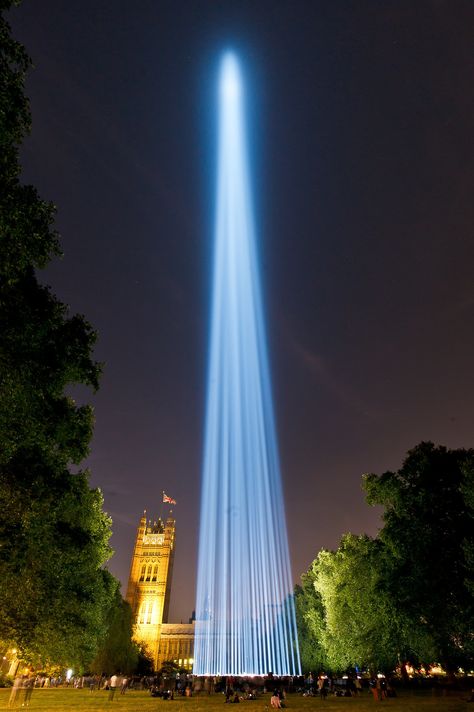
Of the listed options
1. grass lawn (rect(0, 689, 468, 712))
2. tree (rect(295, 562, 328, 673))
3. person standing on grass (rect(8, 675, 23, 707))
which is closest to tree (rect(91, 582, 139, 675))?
tree (rect(295, 562, 328, 673))

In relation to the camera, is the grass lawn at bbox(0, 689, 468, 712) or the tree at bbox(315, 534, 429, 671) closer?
the grass lawn at bbox(0, 689, 468, 712)

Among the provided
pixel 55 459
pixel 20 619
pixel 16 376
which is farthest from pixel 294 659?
pixel 16 376

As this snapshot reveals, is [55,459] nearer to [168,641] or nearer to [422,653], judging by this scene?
[422,653]

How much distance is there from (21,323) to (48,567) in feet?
42.6

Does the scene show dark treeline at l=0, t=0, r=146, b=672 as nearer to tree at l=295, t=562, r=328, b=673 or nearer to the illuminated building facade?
tree at l=295, t=562, r=328, b=673

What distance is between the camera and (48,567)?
20.4 metres

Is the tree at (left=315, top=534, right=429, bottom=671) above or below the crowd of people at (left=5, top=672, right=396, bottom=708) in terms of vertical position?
above

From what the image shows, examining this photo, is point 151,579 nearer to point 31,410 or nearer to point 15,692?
point 15,692

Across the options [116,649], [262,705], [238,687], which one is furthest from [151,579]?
[262,705]

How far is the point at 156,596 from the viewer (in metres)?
162

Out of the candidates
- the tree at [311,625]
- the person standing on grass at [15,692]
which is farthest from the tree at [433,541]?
the tree at [311,625]

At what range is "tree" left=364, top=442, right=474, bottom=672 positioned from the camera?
91.5 feet

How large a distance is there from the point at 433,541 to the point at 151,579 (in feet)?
525

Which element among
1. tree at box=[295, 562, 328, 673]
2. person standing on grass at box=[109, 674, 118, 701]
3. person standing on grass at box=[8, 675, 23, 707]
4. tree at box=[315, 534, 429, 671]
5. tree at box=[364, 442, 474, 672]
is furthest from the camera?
tree at box=[295, 562, 328, 673]
